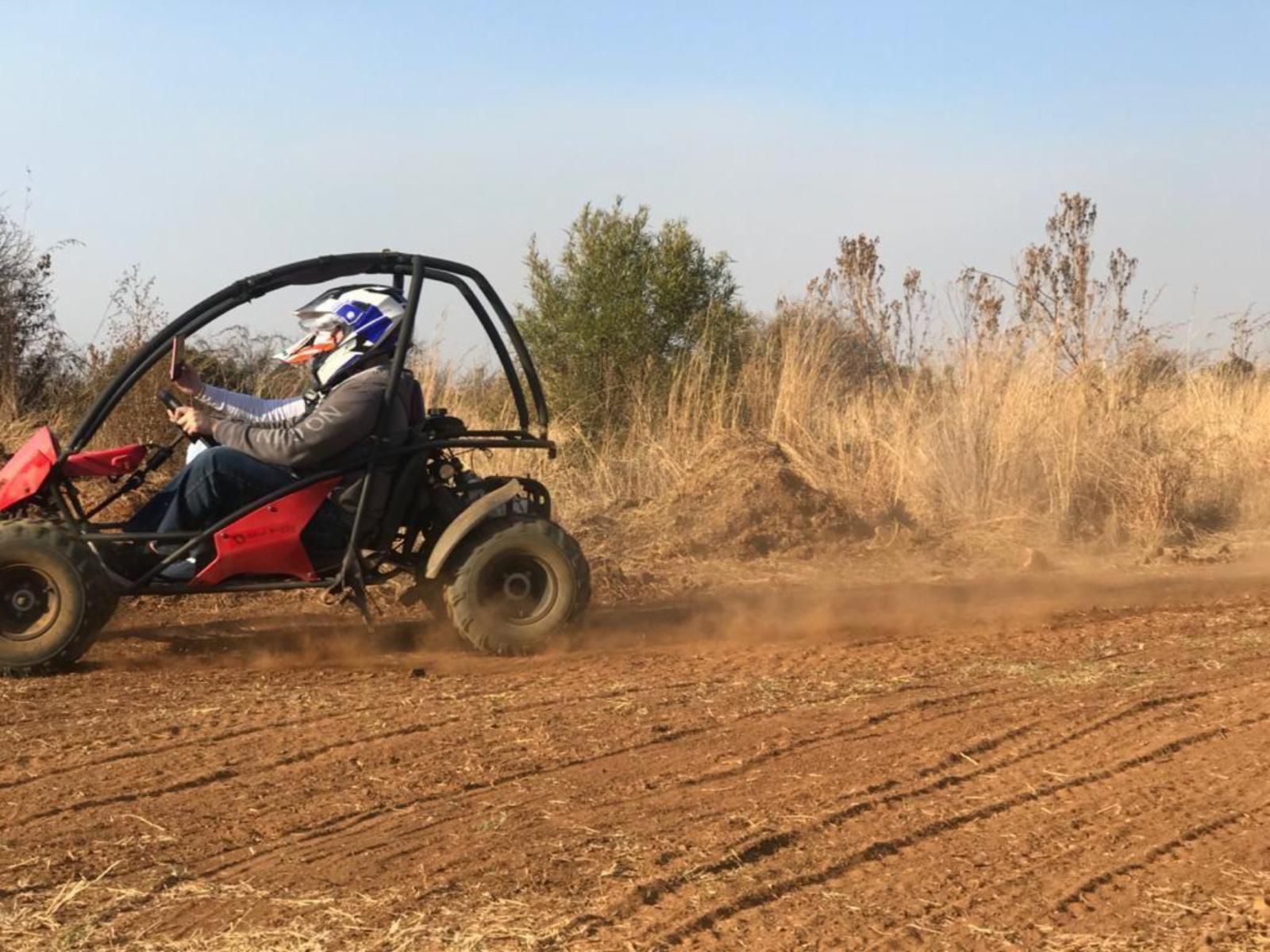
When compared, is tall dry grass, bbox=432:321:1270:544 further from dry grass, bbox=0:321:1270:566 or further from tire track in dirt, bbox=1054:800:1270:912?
tire track in dirt, bbox=1054:800:1270:912

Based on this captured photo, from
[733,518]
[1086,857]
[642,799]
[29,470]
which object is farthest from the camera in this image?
[733,518]

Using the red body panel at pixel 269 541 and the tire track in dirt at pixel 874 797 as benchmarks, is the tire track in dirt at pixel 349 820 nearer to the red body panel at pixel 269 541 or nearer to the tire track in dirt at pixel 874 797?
the tire track in dirt at pixel 874 797

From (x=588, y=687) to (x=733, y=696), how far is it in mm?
636

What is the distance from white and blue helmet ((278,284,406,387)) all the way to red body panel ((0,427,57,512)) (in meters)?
1.11

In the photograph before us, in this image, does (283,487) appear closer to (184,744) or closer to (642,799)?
(184,744)

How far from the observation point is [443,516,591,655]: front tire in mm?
7000

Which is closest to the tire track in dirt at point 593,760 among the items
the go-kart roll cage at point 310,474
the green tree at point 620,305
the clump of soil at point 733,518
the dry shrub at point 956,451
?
the go-kart roll cage at point 310,474

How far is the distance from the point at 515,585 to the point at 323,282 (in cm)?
175

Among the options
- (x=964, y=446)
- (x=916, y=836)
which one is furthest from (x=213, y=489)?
(x=964, y=446)

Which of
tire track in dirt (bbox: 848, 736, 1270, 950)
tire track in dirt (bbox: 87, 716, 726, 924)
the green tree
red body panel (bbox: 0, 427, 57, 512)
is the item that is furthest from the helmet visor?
the green tree

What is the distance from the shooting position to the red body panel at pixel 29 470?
652cm

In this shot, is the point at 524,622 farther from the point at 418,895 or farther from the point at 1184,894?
the point at 1184,894

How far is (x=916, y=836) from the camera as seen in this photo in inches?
166

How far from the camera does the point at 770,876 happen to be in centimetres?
385
